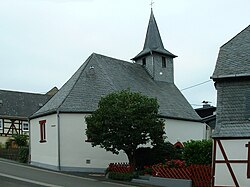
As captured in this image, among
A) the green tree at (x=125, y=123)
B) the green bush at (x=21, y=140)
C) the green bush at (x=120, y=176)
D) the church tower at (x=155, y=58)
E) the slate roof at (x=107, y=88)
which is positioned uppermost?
the church tower at (x=155, y=58)

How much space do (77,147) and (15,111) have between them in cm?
2275

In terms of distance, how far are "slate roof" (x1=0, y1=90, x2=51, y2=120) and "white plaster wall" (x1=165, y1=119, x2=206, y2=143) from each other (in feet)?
71.7

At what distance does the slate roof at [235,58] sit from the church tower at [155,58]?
47.7 ft

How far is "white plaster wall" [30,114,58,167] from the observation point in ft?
87.8

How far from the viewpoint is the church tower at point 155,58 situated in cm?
3575

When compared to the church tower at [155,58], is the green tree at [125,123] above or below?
below

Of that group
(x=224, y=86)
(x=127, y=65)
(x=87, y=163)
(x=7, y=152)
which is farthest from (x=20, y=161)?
(x=224, y=86)

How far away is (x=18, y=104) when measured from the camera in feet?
159

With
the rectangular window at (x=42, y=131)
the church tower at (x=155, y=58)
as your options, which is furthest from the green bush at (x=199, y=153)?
the church tower at (x=155, y=58)

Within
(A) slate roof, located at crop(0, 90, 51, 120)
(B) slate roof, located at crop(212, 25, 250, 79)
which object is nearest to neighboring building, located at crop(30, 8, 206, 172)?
(B) slate roof, located at crop(212, 25, 250, 79)

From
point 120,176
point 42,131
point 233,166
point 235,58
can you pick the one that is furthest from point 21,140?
point 233,166

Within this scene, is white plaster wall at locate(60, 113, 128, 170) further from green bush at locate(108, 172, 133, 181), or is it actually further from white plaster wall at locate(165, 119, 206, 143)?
white plaster wall at locate(165, 119, 206, 143)

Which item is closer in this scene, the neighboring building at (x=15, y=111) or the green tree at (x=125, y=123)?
the green tree at (x=125, y=123)

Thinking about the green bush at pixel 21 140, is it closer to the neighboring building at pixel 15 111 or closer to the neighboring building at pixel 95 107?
the neighboring building at pixel 15 111
